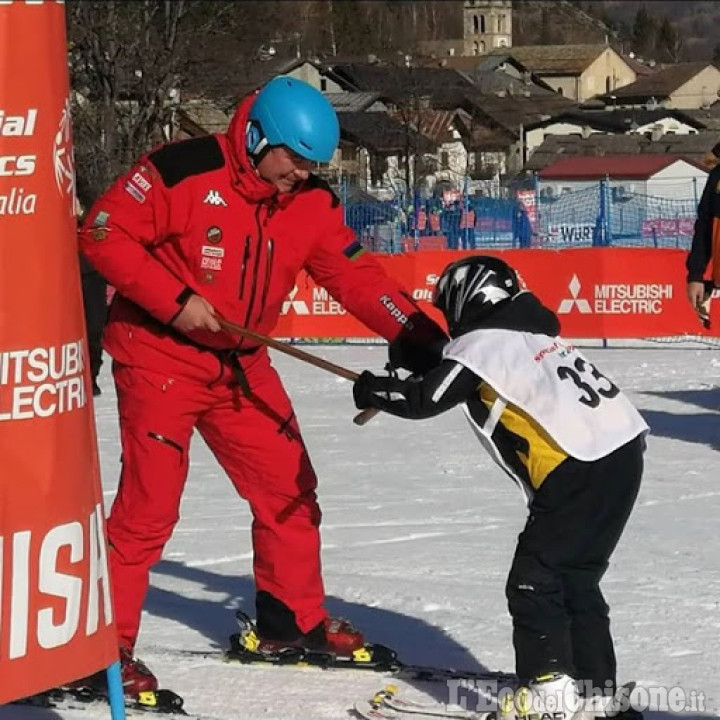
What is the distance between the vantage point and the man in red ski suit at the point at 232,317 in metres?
5.32

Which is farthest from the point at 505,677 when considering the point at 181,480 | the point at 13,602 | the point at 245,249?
the point at 13,602

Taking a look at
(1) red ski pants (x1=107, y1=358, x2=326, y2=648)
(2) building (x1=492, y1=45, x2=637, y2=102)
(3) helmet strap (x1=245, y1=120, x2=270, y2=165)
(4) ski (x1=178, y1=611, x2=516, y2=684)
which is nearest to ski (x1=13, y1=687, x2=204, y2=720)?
(1) red ski pants (x1=107, y1=358, x2=326, y2=648)

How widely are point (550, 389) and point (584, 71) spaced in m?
128

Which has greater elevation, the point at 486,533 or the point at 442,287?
the point at 442,287

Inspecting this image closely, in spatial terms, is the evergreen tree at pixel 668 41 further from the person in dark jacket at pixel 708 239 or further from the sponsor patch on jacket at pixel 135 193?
the sponsor patch on jacket at pixel 135 193

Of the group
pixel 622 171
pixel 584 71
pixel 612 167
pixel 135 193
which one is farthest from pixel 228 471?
pixel 584 71

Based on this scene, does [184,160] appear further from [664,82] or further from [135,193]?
[664,82]

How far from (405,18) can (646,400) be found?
12669 cm

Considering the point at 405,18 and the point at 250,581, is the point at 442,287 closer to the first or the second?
the point at 250,581

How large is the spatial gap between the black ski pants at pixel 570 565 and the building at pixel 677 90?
8343 centimetres

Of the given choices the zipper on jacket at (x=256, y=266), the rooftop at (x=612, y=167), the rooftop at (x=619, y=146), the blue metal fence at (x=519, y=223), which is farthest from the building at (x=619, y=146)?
the zipper on jacket at (x=256, y=266)

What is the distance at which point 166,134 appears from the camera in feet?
136

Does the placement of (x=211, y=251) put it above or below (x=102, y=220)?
below

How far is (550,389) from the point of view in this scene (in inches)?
189
